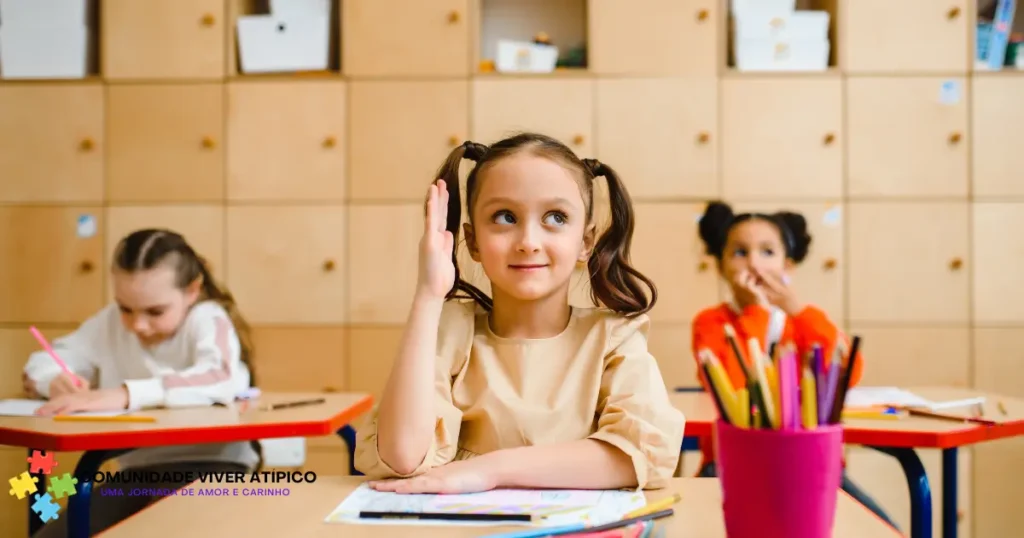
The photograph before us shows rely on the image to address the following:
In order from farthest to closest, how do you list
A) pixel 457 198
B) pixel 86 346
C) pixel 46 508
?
1. pixel 86 346
2. pixel 46 508
3. pixel 457 198

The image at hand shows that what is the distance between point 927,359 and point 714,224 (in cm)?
91

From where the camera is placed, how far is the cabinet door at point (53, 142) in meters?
2.81

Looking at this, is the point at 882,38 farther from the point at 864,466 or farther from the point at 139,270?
the point at 139,270

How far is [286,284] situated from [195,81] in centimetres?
81

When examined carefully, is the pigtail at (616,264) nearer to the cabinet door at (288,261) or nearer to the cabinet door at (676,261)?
the cabinet door at (676,261)

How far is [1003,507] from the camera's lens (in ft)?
8.79

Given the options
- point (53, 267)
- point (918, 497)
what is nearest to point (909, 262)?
point (918, 497)

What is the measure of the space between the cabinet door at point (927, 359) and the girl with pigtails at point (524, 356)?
1913mm

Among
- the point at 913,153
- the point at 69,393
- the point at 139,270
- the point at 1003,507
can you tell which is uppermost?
the point at 913,153

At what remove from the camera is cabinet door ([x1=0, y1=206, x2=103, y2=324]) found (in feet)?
9.18

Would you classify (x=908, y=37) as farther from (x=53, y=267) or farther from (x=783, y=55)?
(x=53, y=267)

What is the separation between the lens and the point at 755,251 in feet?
7.66

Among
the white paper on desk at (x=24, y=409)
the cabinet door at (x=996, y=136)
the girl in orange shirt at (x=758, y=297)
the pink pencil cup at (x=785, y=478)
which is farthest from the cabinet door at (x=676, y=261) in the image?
the pink pencil cup at (x=785, y=478)

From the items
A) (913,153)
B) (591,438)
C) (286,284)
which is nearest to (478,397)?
(591,438)
